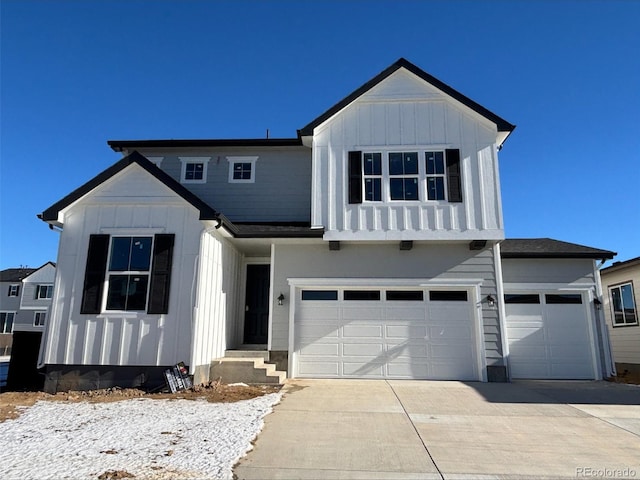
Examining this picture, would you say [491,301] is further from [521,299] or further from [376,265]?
[376,265]

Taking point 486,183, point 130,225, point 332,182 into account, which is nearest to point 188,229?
point 130,225

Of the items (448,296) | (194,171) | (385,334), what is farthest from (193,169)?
(448,296)

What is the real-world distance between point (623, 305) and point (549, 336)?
16.0 feet

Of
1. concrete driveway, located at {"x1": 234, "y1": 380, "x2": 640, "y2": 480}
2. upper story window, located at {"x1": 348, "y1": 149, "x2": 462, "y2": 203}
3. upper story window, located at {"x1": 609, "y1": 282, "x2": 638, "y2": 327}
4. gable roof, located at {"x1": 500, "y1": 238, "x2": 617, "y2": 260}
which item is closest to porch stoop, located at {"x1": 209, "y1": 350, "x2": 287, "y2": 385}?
concrete driveway, located at {"x1": 234, "y1": 380, "x2": 640, "y2": 480}

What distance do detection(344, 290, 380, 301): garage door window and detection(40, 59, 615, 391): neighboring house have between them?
0.03m

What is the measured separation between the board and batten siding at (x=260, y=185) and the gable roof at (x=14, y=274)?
29573 mm

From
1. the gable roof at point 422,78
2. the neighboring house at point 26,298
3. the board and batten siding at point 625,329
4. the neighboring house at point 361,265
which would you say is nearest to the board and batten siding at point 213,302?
the neighboring house at point 361,265

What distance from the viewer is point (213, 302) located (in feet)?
29.5

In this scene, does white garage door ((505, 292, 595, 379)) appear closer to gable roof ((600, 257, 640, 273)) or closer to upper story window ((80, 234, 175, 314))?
gable roof ((600, 257, 640, 273))

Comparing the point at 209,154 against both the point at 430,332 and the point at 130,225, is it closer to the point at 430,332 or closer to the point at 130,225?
the point at 130,225

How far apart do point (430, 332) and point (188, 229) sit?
5.97m

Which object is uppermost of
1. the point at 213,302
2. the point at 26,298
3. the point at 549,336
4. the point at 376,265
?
the point at 26,298

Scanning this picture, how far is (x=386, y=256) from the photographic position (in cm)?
1005

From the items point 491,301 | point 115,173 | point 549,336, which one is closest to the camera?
point 115,173
